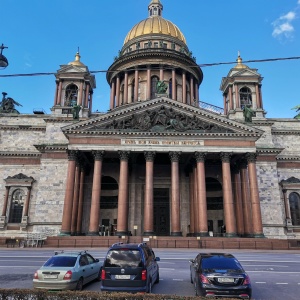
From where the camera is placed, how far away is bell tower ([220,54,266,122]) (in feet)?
158

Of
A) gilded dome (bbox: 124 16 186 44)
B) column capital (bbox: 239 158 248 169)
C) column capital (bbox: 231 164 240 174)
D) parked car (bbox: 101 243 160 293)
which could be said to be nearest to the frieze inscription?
column capital (bbox: 239 158 248 169)

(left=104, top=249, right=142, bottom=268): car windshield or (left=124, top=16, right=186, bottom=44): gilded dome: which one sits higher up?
(left=124, top=16, right=186, bottom=44): gilded dome

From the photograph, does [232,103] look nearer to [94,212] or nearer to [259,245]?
[259,245]

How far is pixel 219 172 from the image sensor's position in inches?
1743

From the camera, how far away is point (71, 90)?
4988cm

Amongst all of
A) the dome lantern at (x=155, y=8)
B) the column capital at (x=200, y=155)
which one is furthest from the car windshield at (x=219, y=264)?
the dome lantern at (x=155, y=8)

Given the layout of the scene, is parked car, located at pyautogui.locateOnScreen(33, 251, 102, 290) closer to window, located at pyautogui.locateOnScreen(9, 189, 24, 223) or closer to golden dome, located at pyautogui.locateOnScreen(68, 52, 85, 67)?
window, located at pyautogui.locateOnScreen(9, 189, 24, 223)

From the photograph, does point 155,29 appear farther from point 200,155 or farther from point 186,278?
point 186,278

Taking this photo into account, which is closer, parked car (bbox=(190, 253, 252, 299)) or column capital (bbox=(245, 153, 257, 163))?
parked car (bbox=(190, 253, 252, 299))

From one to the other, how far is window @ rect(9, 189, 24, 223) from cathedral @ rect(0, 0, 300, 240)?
133 millimetres

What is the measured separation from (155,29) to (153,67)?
392 inches

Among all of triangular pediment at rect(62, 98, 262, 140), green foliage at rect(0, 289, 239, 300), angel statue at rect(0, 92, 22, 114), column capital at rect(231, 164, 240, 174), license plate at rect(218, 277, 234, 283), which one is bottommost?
green foliage at rect(0, 289, 239, 300)

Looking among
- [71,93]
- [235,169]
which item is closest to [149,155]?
[235,169]

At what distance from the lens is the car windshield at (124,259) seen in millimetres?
11234
